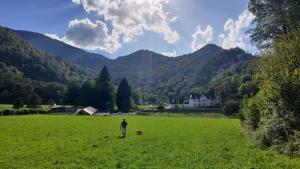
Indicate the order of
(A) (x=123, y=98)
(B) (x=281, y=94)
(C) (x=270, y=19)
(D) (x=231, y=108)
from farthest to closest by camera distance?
(A) (x=123, y=98) → (D) (x=231, y=108) → (C) (x=270, y=19) → (B) (x=281, y=94)

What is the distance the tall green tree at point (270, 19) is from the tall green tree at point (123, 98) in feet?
352

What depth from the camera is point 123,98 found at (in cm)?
14450

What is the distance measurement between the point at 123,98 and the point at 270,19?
112 metres

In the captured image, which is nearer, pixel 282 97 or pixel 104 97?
pixel 282 97

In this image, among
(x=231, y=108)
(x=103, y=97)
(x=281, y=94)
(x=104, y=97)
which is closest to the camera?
(x=281, y=94)

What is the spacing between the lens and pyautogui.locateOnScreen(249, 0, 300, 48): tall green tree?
3406 cm

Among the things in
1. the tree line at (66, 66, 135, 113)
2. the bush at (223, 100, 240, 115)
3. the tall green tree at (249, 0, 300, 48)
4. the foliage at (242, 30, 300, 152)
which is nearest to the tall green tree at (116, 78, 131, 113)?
the tree line at (66, 66, 135, 113)

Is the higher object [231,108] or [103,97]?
[103,97]

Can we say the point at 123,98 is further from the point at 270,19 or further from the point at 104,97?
the point at 270,19

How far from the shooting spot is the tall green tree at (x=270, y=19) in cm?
3406

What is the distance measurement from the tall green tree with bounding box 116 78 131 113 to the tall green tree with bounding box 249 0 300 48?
352ft

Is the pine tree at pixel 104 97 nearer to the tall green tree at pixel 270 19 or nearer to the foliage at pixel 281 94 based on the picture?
the tall green tree at pixel 270 19

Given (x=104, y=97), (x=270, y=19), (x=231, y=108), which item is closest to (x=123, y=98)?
(x=104, y=97)

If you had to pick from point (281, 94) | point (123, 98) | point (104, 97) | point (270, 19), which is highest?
point (270, 19)
